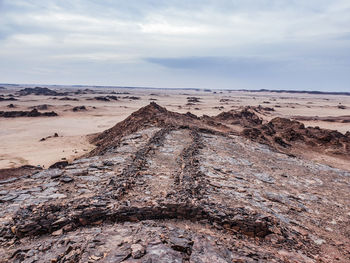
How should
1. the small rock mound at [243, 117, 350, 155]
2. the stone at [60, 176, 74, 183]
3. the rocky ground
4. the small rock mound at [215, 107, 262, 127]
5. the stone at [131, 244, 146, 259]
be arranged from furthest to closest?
the small rock mound at [215, 107, 262, 127]
the small rock mound at [243, 117, 350, 155]
the stone at [60, 176, 74, 183]
the rocky ground
the stone at [131, 244, 146, 259]

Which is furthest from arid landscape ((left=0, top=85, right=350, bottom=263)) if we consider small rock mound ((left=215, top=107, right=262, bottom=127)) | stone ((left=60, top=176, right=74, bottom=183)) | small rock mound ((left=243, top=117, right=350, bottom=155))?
small rock mound ((left=215, top=107, right=262, bottom=127))

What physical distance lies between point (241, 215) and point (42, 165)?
1041cm

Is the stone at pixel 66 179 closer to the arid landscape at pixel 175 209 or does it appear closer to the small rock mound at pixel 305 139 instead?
the arid landscape at pixel 175 209

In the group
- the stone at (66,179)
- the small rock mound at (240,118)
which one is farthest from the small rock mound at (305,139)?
the stone at (66,179)

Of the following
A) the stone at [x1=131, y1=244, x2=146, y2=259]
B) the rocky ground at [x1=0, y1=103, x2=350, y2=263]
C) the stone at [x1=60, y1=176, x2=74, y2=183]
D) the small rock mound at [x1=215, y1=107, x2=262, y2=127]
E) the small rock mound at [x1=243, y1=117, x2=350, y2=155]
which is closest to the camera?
the stone at [x1=131, y1=244, x2=146, y2=259]

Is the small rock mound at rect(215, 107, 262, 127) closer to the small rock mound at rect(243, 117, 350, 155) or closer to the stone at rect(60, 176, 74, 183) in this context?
the small rock mound at rect(243, 117, 350, 155)

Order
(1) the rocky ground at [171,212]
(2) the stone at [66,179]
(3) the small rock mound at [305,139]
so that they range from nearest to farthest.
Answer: (1) the rocky ground at [171,212], (2) the stone at [66,179], (3) the small rock mound at [305,139]

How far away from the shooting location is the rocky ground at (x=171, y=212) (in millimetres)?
3918

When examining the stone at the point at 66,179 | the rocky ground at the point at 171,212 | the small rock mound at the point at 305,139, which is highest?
the stone at the point at 66,179

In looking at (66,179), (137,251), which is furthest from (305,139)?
(137,251)

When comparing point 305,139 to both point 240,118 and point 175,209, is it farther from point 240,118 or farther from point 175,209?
point 175,209

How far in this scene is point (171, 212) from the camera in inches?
196

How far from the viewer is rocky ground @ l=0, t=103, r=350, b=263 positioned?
3.92 meters

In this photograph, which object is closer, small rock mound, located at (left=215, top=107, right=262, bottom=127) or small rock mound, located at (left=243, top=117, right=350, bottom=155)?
small rock mound, located at (left=243, top=117, right=350, bottom=155)
